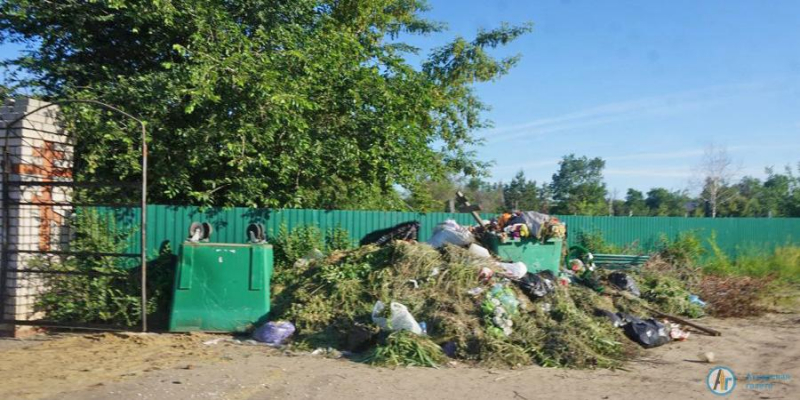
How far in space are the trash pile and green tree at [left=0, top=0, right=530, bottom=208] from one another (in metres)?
2.21

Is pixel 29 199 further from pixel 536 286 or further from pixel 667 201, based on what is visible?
pixel 667 201

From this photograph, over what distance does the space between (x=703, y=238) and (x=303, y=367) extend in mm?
13638

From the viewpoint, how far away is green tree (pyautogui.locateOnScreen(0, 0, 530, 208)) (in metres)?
9.80

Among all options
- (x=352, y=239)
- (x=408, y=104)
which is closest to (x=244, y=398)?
(x=352, y=239)

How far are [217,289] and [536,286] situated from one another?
452cm

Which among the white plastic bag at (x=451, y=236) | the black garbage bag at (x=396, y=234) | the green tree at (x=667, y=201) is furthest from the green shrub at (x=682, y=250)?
the green tree at (x=667, y=201)

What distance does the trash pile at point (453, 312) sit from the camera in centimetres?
717

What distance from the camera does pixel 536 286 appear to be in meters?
8.40

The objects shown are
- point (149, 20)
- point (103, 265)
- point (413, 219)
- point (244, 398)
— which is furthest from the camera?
point (413, 219)

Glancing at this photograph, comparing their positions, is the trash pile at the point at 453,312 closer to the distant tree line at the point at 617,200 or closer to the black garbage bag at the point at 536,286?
the black garbage bag at the point at 536,286

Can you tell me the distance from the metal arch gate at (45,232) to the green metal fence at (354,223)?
859 mm

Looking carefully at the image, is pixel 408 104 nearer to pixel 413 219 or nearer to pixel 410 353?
pixel 413 219

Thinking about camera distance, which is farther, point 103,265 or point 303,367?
point 103,265

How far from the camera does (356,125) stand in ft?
38.7
